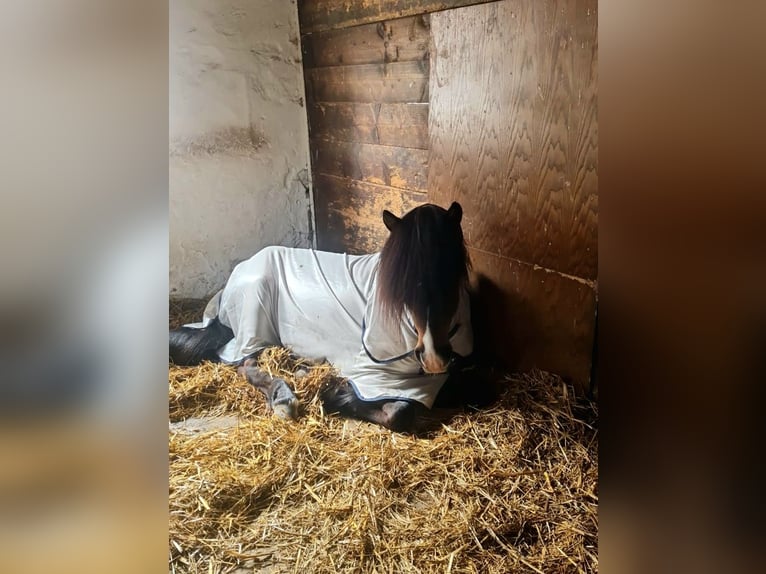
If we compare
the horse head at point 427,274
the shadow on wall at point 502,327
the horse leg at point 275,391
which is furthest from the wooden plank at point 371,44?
the horse leg at point 275,391

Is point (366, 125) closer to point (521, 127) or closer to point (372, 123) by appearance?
point (372, 123)

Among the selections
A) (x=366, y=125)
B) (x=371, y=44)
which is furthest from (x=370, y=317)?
(x=371, y=44)

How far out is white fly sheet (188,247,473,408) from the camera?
0.81m

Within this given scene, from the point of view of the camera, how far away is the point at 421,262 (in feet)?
2.80

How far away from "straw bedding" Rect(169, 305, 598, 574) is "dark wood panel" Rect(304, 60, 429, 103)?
37 centimetres

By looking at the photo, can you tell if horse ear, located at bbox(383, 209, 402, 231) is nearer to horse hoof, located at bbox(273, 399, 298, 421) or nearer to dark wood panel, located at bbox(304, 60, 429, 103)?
dark wood panel, located at bbox(304, 60, 429, 103)

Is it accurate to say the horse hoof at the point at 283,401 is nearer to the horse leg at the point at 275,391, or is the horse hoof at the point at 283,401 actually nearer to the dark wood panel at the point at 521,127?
the horse leg at the point at 275,391

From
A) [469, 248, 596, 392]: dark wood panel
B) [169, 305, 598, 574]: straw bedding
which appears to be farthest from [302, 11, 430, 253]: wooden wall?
[169, 305, 598, 574]: straw bedding

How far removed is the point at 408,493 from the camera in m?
0.74

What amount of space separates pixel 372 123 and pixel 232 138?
21cm

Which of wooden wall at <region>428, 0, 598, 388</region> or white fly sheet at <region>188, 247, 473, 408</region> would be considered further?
white fly sheet at <region>188, 247, 473, 408</region>
